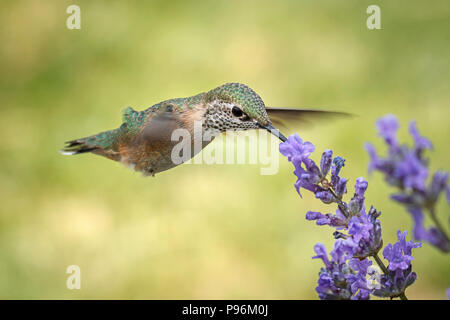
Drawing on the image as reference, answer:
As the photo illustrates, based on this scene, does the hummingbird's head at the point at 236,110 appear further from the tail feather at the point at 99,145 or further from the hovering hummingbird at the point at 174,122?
the tail feather at the point at 99,145

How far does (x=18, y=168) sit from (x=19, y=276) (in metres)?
1.02

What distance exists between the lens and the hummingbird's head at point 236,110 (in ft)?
5.69

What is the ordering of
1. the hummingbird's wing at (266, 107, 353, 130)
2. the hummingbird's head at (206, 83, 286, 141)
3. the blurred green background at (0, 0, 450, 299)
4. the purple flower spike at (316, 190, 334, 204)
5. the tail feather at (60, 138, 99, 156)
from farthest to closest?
the blurred green background at (0, 0, 450, 299), the tail feather at (60, 138, 99, 156), the hummingbird's wing at (266, 107, 353, 130), the hummingbird's head at (206, 83, 286, 141), the purple flower spike at (316, 190, 334, 204)

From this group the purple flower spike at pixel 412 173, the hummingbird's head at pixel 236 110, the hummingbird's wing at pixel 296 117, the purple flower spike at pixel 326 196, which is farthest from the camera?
the hummingbird's wing at pixel 296 117

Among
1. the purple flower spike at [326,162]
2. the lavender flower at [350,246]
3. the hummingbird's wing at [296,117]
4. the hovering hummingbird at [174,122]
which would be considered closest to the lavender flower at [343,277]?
the lavender flower at [350,246]

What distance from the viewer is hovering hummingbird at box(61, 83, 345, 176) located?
1774 mm

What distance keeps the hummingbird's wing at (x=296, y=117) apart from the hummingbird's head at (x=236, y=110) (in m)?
0.21

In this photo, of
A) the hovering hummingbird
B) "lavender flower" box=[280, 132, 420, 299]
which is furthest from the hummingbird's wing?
"lavender flower" box=[280, 132, 420, 299]

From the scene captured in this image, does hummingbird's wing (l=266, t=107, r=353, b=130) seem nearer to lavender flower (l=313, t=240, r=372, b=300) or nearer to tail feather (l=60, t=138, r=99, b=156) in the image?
tail feather (l=60, t=138, r=99, b=156)

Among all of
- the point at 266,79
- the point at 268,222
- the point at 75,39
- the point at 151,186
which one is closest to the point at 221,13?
the point at 266,79

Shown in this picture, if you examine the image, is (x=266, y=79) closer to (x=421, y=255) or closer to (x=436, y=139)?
(x=436, y=139)

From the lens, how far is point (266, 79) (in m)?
4.75

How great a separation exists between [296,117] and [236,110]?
0.31m

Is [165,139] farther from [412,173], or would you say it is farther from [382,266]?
[412,173]
